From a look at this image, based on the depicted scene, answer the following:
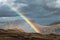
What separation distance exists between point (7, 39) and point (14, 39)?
558cm

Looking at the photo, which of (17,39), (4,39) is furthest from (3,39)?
(17,39)

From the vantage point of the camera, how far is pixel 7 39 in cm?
14062

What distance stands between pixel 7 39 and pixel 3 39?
8.56ft

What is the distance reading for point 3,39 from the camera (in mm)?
140875

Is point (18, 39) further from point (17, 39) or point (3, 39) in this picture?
point (3, 39)

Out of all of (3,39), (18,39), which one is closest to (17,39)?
(18,39)

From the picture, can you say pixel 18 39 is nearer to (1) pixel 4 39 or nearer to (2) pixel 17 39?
(2) pixel 17 39

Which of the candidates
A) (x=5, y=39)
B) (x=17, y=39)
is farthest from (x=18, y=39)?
(x=5, y=39)

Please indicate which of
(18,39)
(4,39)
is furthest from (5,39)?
(18,39)

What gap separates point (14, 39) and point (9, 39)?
474cm

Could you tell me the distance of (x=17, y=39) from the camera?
13800cm

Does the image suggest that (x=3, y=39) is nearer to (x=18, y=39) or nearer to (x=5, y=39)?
(x=5, y=39)

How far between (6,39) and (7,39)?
0.95 metres

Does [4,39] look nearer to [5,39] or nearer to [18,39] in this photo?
[5,39]
